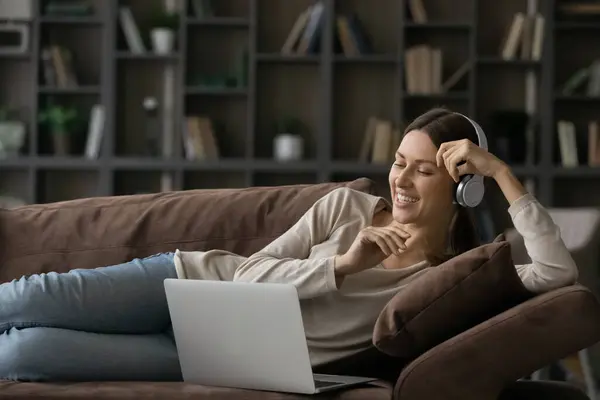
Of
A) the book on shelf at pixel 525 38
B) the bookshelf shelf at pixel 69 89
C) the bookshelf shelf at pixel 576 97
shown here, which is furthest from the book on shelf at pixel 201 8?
the bookshelf shelf at pixel 576 97

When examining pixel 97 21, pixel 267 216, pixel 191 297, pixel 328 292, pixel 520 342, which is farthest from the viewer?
pixel 97 21

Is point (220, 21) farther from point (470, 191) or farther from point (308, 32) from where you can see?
point (470, 191)

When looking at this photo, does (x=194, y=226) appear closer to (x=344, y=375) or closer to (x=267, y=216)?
(x=267, y=216)

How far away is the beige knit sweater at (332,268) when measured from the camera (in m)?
2.13

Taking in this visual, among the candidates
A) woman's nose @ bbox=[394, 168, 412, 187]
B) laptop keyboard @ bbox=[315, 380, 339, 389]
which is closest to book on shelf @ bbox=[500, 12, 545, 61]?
woman's nose @ bbox=[394, 168, 412, 187]

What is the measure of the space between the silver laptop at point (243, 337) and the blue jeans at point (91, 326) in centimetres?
16

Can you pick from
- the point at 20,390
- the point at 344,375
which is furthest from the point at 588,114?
the point at 20,390

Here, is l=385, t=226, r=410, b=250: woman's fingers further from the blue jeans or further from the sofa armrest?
the blue jeans

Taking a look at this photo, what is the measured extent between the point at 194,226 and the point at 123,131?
3269 millimetres

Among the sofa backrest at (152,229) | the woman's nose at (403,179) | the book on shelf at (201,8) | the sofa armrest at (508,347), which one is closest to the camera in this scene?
the sofa armrest at (508,347)

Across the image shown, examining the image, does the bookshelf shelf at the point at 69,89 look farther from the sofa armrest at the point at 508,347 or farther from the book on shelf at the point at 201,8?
the sofa armrest at the point at 508,347

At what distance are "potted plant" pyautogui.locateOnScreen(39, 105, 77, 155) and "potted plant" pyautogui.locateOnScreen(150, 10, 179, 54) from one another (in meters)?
0.60

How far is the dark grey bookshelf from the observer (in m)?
5.70

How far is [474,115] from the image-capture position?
18.7 ft
